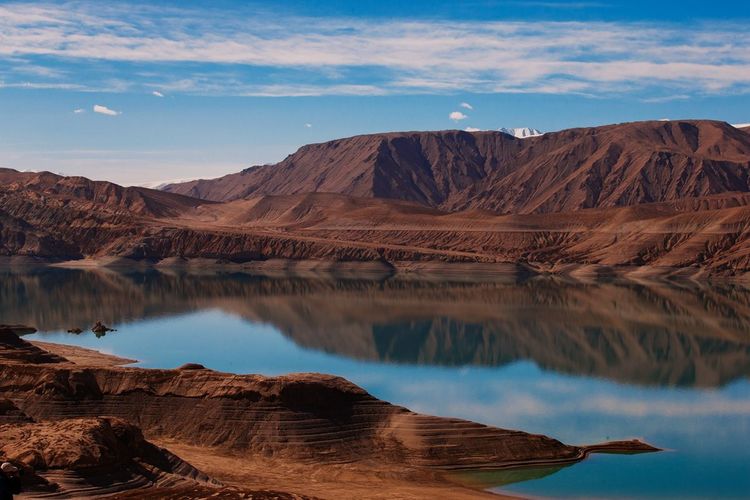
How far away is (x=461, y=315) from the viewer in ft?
251

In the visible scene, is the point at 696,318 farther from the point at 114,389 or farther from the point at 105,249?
the point at 105,249

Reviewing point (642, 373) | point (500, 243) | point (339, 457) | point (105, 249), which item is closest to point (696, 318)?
point (642, 373)

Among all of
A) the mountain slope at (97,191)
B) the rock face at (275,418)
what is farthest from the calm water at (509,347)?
the mountain slope at (97,191)

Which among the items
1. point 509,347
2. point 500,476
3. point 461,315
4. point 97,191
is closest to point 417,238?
point 461,315

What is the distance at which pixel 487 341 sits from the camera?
2418 inches

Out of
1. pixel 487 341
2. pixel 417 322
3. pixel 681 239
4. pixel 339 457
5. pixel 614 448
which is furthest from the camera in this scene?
pixel 681 239

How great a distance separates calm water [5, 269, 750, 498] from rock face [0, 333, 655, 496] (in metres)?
1.68

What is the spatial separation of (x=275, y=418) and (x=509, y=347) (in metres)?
31.3

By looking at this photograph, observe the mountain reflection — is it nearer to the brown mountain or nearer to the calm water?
the calm water

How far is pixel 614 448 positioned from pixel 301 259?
112 m

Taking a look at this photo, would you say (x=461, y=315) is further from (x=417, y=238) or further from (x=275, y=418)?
(x=417, y=238)

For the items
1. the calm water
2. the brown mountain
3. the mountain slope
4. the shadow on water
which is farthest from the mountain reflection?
the mountain slope

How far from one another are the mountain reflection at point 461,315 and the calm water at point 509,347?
207 millimetres

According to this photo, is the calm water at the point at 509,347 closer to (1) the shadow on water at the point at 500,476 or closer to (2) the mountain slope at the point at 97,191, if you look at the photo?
(1) the shadow on water at the point at 500,476
